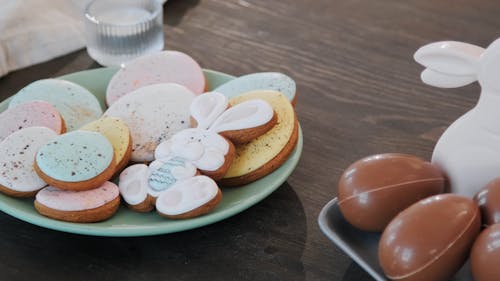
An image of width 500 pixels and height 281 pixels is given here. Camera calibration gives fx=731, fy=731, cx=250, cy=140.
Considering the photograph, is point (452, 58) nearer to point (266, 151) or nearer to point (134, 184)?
point (266, 151)

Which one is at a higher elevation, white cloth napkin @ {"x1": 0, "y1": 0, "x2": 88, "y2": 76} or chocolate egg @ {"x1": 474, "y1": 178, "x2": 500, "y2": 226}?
chocolate egg @ {"x1": 474, "y1": 178, "x2": 500, "y2": 226}

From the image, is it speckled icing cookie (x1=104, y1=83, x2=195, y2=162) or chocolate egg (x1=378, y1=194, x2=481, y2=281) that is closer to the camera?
chocolate egg (x1=378, y1=194, x2=481, y2=281)

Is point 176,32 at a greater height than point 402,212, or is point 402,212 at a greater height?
point 402,212

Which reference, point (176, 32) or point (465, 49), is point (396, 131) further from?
point (176, 32)

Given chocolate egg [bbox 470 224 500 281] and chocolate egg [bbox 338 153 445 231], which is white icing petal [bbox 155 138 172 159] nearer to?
chocolate egg [bbox 338 153 445 231]

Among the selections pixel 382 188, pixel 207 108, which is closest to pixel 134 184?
pixel 207 108

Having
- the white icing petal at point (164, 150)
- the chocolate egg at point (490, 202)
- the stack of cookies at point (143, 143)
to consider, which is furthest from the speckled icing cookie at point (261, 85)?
the chocolate egg at point (490, 202)

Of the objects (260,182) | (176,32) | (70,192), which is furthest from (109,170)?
(176,32)

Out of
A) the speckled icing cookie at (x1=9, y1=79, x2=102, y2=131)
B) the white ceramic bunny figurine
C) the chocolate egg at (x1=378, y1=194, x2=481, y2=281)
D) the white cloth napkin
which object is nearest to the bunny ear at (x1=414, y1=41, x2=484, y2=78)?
the white ceramic bunny figurine
